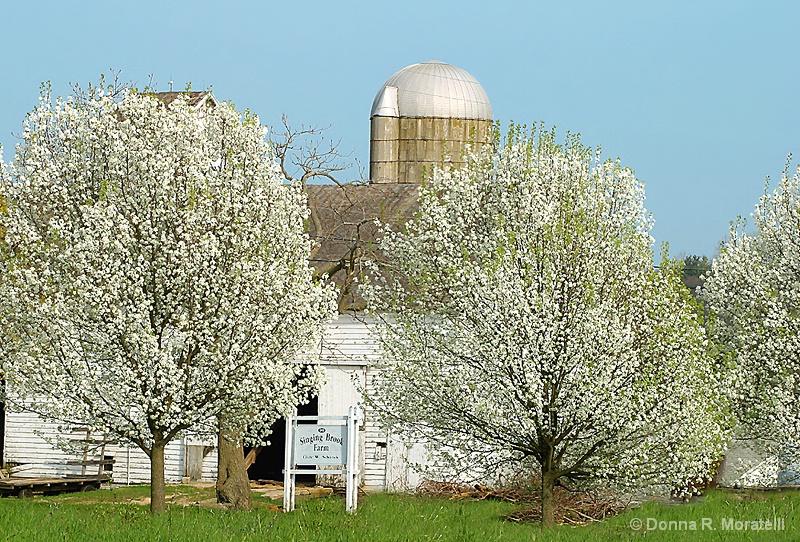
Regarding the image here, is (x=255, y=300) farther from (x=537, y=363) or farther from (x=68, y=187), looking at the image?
(x=537, y=363)

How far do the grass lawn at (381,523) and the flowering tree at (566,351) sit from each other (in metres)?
1.12

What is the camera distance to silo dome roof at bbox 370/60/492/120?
36.7m

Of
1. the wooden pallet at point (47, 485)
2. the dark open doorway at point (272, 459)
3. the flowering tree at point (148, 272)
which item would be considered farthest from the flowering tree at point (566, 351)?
the dark open doorway at point (272, 459)

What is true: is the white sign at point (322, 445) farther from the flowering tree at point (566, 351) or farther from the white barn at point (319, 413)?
the white barn at point (319, 413)

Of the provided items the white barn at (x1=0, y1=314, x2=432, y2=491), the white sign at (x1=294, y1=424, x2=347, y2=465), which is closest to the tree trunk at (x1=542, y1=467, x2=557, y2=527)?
the white sign at (x1=294, y1=424, x2=347, y2=465)

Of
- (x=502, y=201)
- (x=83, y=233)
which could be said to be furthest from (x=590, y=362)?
(x=83, y=233)

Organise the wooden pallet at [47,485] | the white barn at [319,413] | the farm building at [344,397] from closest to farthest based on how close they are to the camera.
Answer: the farm building at [344,397]
the wooden pallet at [47,485]
the white barn at [319,413]

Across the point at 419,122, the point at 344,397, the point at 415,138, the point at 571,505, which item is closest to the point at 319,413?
the point at 344,397

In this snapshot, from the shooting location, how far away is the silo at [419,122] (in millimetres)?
36625

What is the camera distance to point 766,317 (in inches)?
865

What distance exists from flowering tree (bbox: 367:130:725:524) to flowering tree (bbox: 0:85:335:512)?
8.35ft

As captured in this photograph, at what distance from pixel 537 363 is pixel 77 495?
14.8 meters

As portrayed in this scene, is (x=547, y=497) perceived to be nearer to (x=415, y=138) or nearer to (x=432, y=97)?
(x=415, y=138)

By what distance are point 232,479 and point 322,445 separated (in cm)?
313
